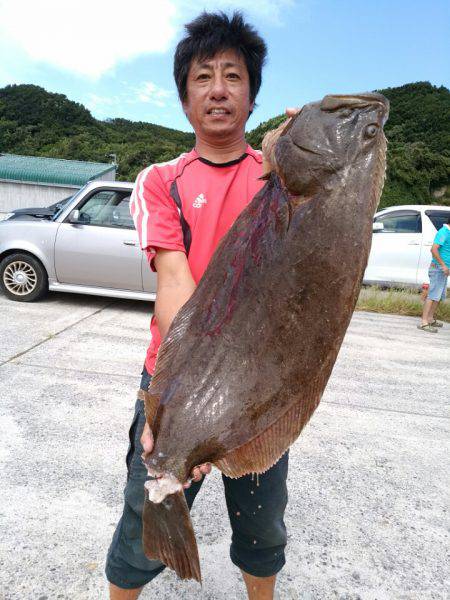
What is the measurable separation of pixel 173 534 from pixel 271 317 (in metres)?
0.70

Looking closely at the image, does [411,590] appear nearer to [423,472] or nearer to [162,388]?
[423,472]

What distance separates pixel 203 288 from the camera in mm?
1446

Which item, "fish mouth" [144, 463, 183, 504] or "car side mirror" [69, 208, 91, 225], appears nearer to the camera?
"fish mouth" [144, 463, 183, 504]

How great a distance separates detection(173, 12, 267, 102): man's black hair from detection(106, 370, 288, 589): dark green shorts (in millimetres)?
1161

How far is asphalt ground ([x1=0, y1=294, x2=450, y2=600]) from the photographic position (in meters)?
2.29

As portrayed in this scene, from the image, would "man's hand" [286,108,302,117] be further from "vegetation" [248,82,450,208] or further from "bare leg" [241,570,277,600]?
"vegetation" [248,82,450,208]

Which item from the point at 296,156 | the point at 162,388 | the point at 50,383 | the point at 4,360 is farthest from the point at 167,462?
the point at 4,360

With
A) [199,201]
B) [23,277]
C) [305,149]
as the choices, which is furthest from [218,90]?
[23,277]

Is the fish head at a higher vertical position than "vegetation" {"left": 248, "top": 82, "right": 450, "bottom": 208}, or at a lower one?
lower

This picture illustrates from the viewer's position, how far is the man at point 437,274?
744 centimetres

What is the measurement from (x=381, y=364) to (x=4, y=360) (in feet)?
13.7

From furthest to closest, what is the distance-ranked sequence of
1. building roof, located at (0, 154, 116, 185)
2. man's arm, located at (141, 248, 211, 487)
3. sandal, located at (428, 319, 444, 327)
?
building roof, located at (0, 154, 116, 185) → sandal, located at (428, 319, 444, 327) → man's arm, located at (141, 248, 211, 487)

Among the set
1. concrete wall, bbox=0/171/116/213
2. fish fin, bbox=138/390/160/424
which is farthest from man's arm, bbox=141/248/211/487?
concrete wall, bbox=0/171/116/213

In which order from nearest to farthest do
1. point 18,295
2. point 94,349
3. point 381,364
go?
1. point 94,349
2. point 381,364
3. point 18,295
